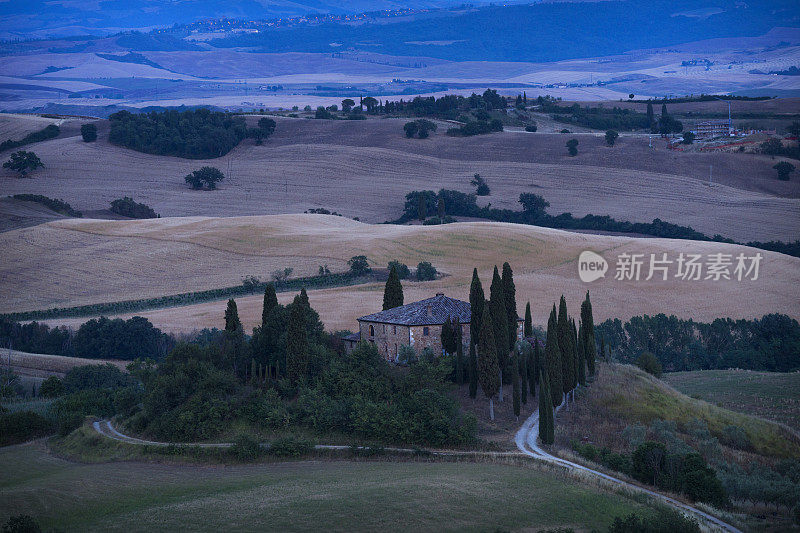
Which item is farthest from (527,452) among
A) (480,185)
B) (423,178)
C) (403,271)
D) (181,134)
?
(181,134)

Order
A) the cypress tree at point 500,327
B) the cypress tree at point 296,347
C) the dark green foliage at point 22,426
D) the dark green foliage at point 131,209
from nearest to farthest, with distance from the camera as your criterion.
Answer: the dark green foliage at point 22,426, the cypress tree at point 296,347, the cypress tree at point 500,327, the dark green foliage at point 131,209

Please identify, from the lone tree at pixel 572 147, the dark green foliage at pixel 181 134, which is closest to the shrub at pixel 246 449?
the lone tree at pixel 572 147

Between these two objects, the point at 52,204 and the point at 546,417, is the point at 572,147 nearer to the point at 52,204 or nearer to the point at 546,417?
the point at 52,204

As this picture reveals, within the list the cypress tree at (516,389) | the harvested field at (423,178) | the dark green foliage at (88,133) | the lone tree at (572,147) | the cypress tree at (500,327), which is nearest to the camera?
the cypress tree at (516,389)

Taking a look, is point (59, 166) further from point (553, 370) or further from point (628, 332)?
point (553, 370)

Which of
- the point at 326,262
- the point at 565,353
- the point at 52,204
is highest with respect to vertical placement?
the point at 52,204

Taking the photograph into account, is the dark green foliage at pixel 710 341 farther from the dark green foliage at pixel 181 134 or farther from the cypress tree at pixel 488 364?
the dark green foliage at pixel 181 134
